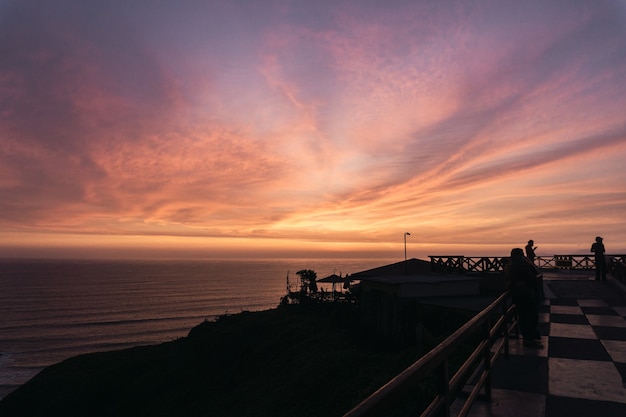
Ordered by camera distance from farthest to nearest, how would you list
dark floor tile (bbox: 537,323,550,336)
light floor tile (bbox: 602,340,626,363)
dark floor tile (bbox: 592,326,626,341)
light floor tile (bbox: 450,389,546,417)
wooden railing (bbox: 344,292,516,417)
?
1. dark floor tile (bbox: 537,323,550,336)
2. dark floor tile (bbox: 592,326,626,341)
3. light floor tile (bbox: 602,340,626,363)
4. light floor tile (bbox: 450,389,546,417)
5. wooden railing (bbox: 344,292,516,417)

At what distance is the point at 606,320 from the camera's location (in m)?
10.5

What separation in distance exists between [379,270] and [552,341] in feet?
85.6

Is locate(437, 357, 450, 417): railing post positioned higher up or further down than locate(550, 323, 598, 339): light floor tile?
higher up

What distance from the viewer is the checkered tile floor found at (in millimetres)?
4715

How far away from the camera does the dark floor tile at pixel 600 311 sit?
11.5m

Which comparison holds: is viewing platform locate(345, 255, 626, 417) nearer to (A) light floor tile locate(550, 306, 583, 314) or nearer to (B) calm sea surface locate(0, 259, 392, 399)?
(A) light floor tile locate(550, 306, 583, 314)

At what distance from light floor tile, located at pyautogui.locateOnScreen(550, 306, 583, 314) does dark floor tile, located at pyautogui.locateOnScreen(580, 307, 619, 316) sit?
0.17 meters

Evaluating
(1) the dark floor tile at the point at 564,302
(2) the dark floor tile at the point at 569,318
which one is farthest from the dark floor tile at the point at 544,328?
(1) the dark floor tile at the point at 564,302

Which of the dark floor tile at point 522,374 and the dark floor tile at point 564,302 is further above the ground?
the dark floor tile at point 522,374

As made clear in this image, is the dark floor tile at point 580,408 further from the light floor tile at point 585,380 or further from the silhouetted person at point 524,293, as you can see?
the silhouetted person at point 524,293

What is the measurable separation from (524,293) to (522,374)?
6.83 feet

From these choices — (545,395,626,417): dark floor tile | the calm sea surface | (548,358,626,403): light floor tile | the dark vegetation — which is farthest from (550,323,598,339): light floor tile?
the calm sea surface

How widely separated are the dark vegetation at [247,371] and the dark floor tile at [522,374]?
302 centimetres

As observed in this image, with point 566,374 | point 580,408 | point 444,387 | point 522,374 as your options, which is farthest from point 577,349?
point 444,387
